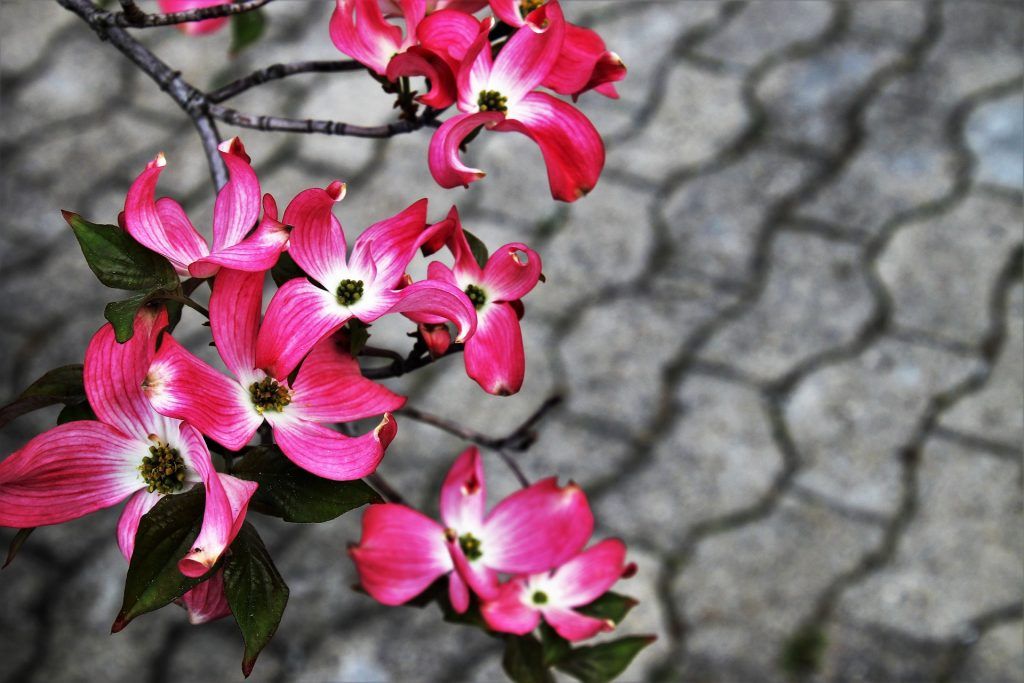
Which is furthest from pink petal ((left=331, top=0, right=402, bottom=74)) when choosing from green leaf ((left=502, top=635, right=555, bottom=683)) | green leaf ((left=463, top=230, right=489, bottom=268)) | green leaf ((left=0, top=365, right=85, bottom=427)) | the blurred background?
the blurred background

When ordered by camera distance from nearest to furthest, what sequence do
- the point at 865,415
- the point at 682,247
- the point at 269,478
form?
the point at 269,478
the point at 865,415
the point at 682,247

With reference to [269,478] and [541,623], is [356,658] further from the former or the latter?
[269,478]

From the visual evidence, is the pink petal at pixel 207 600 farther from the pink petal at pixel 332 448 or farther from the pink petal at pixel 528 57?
the pink petal at pixel 528 57

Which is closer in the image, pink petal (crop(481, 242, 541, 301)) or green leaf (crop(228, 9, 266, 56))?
pink petal (crop(481, 242, 541, 301))

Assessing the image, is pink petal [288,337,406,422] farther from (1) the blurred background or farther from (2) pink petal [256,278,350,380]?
(1) the blurred background

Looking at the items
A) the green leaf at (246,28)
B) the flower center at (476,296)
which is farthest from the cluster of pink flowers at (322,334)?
the green leaf at (246,28)

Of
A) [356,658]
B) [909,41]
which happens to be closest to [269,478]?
[356,658]
